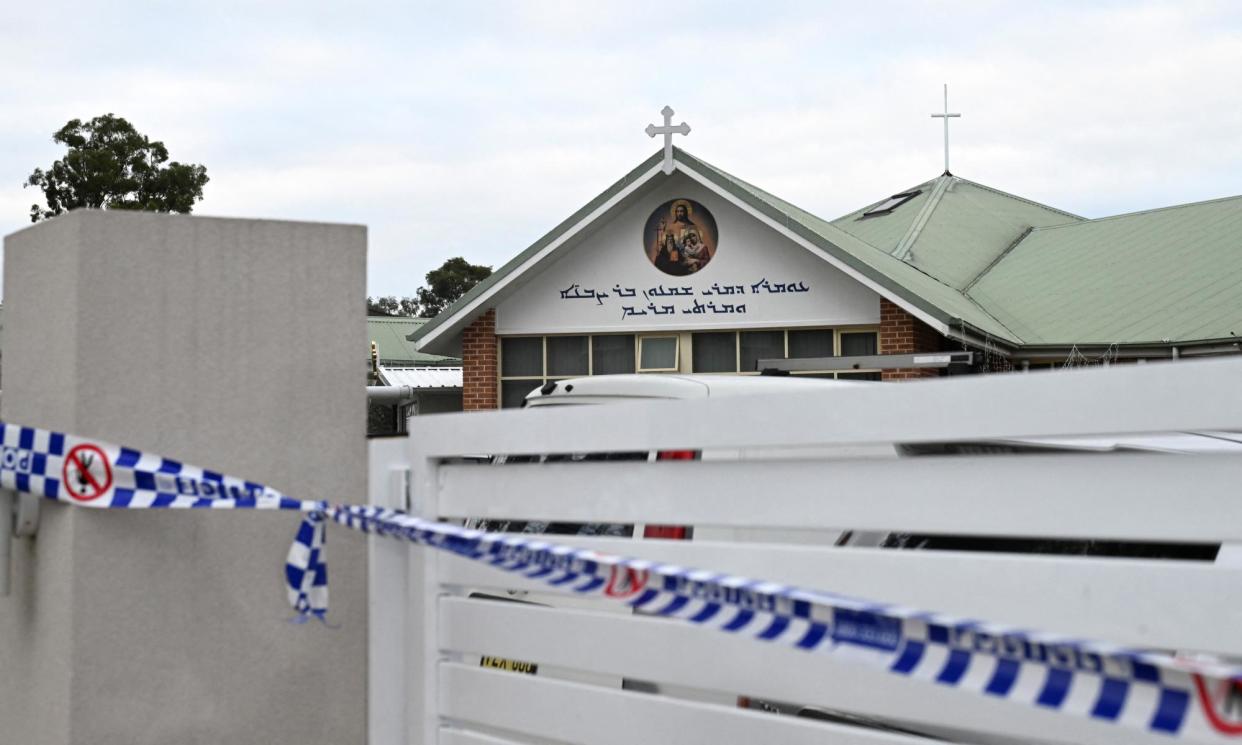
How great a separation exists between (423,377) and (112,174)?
21009mm

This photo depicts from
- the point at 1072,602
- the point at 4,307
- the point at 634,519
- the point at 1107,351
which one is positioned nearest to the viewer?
the point at 1072,602

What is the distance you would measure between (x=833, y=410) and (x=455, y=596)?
138 cm

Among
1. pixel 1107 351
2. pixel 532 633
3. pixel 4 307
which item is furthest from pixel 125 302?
pixel 1107 351

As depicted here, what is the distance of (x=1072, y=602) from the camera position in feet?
7.60

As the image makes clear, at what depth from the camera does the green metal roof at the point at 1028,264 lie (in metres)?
20.5

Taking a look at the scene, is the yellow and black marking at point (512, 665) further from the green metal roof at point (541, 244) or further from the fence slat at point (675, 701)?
the green metal roof at point (541, 244)

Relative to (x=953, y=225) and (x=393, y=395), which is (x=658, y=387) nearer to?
(x=953, y=225)

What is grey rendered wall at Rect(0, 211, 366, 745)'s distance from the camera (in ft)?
11.5

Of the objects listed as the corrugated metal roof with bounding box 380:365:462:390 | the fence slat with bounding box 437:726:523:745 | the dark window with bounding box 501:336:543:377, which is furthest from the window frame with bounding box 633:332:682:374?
the fence slat with bounding box 437:726:523:745

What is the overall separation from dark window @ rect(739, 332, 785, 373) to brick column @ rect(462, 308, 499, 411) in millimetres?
4208

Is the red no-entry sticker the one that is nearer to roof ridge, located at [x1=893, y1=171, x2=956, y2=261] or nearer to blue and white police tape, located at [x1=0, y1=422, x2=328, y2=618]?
blue and white police tape, located at [x1=0, y1=422, x2=328, y2=618]

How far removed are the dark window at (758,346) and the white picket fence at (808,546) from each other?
60.7 feet

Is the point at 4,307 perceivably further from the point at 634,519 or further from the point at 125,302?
the point at 634,519

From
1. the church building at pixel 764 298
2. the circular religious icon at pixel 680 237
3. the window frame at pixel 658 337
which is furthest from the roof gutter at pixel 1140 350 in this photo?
the window frame at pixel 658 337
